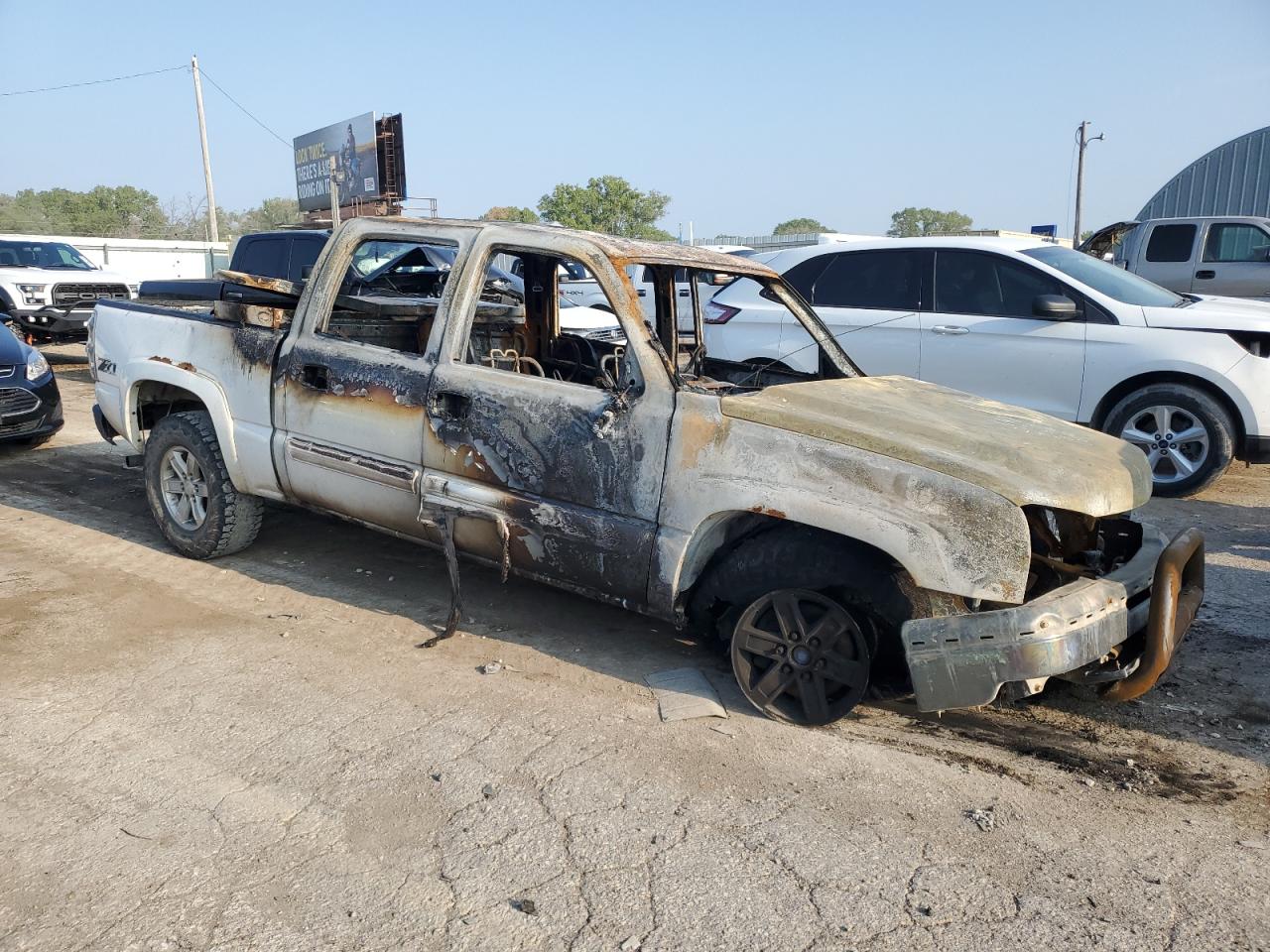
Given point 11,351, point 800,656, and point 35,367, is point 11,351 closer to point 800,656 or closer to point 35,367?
point 35,367

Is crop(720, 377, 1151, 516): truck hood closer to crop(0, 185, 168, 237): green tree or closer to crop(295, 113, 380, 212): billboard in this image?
crop(295, 113, 380, 212): billboard


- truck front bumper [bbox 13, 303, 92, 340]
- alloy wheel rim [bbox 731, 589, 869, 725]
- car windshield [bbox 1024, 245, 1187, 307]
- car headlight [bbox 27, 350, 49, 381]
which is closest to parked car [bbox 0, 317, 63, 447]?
car headlight [bbox 27, 350, 49, 381]

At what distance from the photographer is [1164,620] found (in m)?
3.21

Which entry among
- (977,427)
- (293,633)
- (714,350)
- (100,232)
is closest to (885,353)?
(714,350)

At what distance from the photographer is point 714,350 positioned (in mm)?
7797

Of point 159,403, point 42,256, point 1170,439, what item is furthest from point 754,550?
point 42,256

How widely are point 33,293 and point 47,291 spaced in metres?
0.18

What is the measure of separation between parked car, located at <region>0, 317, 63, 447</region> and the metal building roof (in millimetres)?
28402

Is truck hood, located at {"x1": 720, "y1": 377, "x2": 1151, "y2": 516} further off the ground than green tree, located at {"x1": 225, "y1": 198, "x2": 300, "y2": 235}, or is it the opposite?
green tree, located at {"x1": 225, "y1": 198, "x2": 300, "y2": 235}

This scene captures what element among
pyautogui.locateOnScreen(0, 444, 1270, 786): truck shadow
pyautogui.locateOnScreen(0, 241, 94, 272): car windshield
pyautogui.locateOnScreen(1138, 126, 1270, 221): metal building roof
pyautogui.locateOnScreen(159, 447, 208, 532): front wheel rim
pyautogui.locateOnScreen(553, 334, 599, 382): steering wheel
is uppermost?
pyautogui.locateOnScreen(1138, 126, 1270, 221): metal building roof

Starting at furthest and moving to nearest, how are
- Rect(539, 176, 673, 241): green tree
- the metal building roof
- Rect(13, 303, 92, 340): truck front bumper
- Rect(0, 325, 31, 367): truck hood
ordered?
Rect(539, 176, 673, 241): green tree < the metal building roof < Rect(13, 303, 92, 340): truck front bumper < Rect(0, 325, 31, 367): truck hood

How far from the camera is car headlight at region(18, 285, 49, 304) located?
13984mm

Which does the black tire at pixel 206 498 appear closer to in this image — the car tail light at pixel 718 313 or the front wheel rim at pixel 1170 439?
the car tail light at pixel 718 313

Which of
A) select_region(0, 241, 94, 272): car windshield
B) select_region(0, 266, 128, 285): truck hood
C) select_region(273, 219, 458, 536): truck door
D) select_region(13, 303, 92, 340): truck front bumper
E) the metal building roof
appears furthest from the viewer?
the metal building roof
